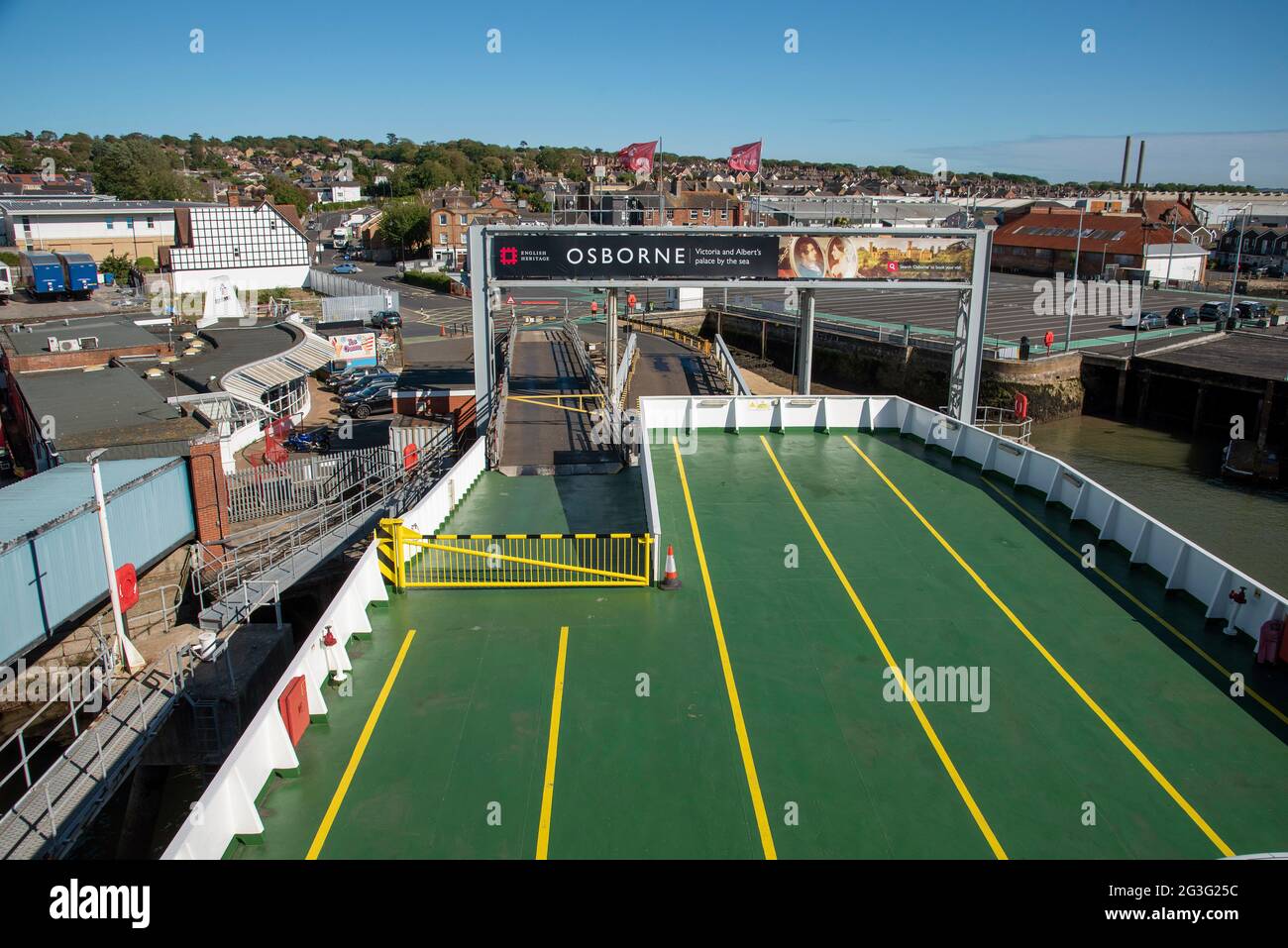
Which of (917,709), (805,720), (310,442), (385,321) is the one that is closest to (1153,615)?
(917,709)

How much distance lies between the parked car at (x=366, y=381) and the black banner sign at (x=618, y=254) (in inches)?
776

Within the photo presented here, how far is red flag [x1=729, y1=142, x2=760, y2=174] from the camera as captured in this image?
24750 mm

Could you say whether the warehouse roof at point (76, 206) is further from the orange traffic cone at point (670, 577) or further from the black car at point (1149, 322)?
the orange traffic cone at point (670, 577)

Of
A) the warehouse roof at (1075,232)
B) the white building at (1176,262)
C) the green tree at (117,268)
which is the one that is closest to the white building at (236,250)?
the green tree at (117,268)

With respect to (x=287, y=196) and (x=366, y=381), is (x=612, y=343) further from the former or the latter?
(x=287, y=196)

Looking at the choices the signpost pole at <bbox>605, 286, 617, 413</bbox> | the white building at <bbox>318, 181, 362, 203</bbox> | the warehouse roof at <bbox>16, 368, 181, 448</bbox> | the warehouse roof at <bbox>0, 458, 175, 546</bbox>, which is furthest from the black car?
the white building at <bbox>318, 181, 362, 203</bbox>

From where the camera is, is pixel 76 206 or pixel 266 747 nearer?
pixel 266 747

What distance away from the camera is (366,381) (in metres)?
40.1

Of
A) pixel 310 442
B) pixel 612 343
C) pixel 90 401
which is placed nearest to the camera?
pixel 612 343

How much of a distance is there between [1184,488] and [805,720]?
31.2 m

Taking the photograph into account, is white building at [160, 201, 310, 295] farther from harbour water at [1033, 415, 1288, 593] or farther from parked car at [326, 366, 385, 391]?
harbour water at [1033, 415, 1288, 593]

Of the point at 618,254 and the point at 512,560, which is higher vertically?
the point at 618,254

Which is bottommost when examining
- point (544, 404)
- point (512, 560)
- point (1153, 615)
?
point (1153, 615)
